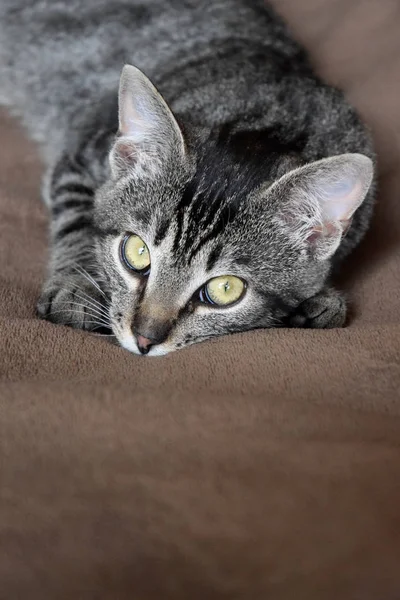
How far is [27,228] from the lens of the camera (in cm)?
170

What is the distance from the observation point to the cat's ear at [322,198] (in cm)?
118

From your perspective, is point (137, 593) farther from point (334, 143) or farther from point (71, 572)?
point (334, 143)

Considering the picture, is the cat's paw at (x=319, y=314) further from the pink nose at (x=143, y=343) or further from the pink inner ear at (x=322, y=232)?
the pink nose at (x=143, y=343)

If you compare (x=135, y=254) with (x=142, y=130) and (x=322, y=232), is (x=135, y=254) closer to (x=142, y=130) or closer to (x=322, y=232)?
(x=142, y=130)

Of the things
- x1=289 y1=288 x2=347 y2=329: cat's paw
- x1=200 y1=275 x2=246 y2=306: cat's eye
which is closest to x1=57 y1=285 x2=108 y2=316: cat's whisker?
x1=200 y1=275 x2=246 y2=306: cat's eye

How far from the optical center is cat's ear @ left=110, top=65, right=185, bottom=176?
1248mm

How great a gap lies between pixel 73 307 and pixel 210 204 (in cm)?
36

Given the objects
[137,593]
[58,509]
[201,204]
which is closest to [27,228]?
[201,204]

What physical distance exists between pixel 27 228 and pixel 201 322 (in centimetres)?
66

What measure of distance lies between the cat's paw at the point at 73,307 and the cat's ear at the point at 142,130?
0.90ft

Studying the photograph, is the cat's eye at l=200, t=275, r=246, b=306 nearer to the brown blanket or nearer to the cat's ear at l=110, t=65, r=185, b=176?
the brown blanket

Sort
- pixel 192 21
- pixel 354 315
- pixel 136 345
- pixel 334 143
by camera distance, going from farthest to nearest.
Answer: pixel 192 21 → pixel 334 143 → pixel 354 315 → pixel 136 345

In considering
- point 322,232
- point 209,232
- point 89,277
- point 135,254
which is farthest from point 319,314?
point 89,277

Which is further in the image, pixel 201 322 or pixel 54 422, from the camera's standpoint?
pixel 201 322
